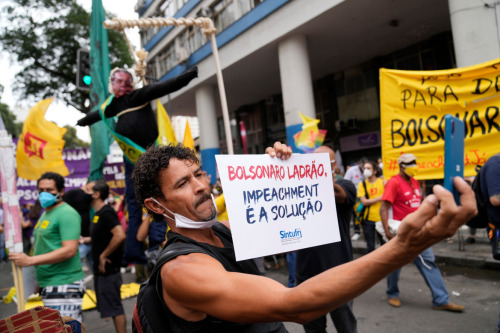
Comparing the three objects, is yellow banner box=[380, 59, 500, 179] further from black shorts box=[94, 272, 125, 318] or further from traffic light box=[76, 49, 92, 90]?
traffic light box=[76, 49, 92, 90]

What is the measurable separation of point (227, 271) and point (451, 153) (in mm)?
868

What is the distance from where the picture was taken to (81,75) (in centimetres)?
878

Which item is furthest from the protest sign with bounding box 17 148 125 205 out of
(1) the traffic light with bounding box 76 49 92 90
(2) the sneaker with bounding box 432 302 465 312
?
(2) the sneaker with bounding box 432 302 465 312

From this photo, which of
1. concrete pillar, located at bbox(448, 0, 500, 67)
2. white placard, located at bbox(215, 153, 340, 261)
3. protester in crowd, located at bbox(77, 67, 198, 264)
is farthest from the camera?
concrete pillar, located at bbox(448, 0, 500, 67)

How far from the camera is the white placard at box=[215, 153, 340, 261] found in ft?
5.67

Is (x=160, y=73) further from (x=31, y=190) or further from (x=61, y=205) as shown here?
(x=61, y=205)

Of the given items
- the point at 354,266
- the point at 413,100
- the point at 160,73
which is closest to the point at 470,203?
the point at 354,266

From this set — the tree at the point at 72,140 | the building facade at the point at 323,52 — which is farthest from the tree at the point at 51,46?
the tree at the point at 72,140

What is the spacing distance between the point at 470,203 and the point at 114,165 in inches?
392

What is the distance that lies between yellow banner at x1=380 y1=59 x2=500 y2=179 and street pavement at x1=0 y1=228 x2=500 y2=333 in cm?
166

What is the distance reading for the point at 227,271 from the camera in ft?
4.61

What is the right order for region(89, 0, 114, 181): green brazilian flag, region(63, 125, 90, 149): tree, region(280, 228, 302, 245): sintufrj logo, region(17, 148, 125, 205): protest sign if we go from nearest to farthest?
region(280, 228, 302, 245): sintufrj logo, region(89, 0, 114, 181): green brazilian flag, region(17, 148, 125, 205): protest sign, region(63, 125, 90, 149): tree

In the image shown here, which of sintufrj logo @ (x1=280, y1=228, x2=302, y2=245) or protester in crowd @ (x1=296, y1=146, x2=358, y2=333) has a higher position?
sintufrj logo @ (x1=280, y1=228, x2=302, y2=245)

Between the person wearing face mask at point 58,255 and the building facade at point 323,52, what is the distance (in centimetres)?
818
